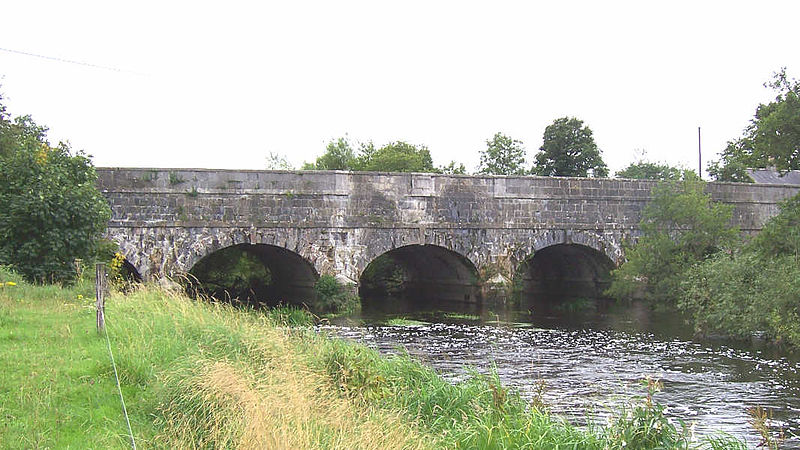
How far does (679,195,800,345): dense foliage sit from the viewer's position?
15.7 meters

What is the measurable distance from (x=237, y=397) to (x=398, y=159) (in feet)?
116

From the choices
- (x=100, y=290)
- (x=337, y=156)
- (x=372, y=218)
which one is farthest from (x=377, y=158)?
(x=100, y=290)

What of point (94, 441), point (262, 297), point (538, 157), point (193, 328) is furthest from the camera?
A: point (538, 157)

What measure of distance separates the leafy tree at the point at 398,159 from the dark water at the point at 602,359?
19168 millimetres

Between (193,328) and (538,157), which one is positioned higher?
(538,157)

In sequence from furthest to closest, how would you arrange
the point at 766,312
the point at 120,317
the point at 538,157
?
the point at 538,157 < the point at 766,312 < the point at 120,317

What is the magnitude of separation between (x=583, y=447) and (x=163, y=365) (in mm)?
4167

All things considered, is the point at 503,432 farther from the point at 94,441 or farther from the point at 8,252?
the point at 8,252

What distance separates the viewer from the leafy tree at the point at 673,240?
75.3 feet

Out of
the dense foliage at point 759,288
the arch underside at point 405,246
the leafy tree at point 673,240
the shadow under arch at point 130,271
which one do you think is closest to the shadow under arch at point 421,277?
the arch underside at point 405,246

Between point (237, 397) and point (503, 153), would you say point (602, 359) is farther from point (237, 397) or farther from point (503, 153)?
point (503, 153)

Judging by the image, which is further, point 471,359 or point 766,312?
point 766,312

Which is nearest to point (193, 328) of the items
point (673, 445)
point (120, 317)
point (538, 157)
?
point (120, 317)

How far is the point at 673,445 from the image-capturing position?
6609 mm
